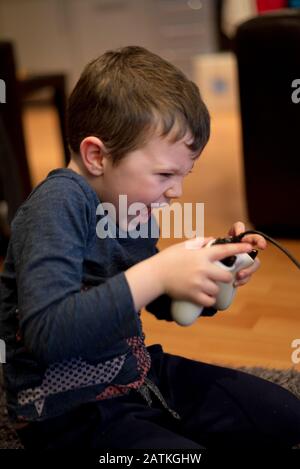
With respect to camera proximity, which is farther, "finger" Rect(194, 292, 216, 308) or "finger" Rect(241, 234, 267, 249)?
"finger" Rect(241, 234, 267, 249)

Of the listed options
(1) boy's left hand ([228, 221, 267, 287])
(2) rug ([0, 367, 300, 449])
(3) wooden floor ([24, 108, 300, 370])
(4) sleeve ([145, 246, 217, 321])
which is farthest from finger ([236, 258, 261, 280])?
(3) wooden floor ([24, 108, 300, 370])

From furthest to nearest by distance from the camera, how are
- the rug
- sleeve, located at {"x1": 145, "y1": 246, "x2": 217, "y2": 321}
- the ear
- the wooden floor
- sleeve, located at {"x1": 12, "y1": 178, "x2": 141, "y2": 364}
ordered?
the wooden floor
the rug
sleeve, located at {"x1": 145, "y1": 246, "x2": 217, "y2": 321}
the ear
sleeve, located at {"x1": 12, "y1": 178, "x2": 141, "y2": 364}

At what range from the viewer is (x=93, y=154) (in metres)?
0.72

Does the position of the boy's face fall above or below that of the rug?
above

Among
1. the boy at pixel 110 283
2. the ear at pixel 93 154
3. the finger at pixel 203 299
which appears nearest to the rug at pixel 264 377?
the boy at pixel 110 283

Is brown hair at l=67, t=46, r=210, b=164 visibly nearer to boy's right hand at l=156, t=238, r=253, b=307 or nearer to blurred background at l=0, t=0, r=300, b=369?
boy's right hand at l=156, t=238, r=253, b=307

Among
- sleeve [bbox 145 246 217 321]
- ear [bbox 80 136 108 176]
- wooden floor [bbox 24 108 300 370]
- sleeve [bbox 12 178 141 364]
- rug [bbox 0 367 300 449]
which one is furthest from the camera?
wooden floor [bbox 24 108 300 370]

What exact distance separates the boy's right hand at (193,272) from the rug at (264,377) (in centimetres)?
37

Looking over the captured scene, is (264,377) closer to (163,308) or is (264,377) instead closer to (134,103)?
(163,308)

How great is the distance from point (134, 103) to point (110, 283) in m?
0.20

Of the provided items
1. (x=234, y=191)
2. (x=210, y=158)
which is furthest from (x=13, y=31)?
(x=234, y=191)

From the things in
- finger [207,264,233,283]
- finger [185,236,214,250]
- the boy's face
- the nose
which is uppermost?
the boy's face

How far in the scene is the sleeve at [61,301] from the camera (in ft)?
1.96

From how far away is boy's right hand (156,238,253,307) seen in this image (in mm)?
633
